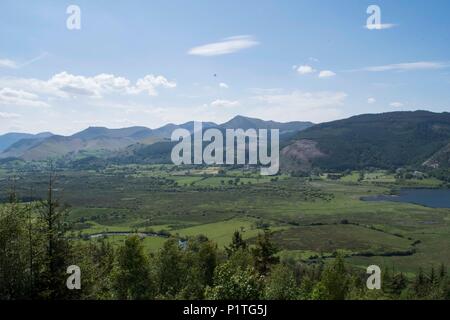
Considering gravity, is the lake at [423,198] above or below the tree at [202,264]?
below

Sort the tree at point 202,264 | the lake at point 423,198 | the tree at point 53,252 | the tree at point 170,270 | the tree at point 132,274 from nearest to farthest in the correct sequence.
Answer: the tree at point 53,252 < the tree at point 132,274 < the tree at point 170,270 < the tree at point 202,264 < the lake at point 423,198

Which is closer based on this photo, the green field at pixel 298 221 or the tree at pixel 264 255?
the tree at pixel 264 255

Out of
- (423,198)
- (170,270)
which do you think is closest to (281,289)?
(170,270)

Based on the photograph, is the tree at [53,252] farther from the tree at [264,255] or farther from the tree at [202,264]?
the tree at [264,255]

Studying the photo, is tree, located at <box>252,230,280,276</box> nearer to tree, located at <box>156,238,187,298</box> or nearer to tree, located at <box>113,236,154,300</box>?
tree, located at <box>156,238,187,298</box>

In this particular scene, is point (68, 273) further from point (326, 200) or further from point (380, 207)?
point (326, 200)

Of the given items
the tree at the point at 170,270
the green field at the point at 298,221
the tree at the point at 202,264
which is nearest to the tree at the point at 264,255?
the tree at the point at 202,264

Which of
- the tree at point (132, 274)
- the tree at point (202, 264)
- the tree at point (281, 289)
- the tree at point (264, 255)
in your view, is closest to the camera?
the tree at point (281, 289)
